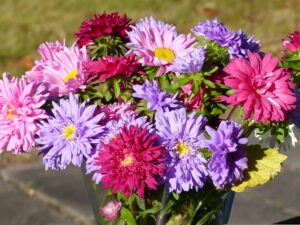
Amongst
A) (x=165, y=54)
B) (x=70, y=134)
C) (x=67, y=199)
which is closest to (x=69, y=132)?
(x=70, y=134)

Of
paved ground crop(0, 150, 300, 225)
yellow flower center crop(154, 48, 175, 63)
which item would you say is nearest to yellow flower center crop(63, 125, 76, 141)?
yellow flower center crop(154, 48, 175, 63)

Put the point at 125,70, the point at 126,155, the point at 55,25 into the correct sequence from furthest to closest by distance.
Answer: the point at 55,25
the point at 125,70
the point at 126,155

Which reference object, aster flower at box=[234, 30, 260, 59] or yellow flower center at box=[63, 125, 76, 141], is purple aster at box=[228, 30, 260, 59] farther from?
yellow flower center at box=[63, 125, 76, 141]

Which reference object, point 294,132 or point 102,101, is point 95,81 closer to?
point 102,101

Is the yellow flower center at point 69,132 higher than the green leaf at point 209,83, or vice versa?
the green leaf at point 209,83

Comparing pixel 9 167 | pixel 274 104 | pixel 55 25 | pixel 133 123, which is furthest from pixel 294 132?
pixel 55 25

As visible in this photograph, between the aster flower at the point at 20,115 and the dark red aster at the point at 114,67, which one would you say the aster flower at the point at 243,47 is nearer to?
the dark red aster at the point at 114,67

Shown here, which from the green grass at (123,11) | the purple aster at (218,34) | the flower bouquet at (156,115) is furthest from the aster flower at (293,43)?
the green grass at (123,11)
